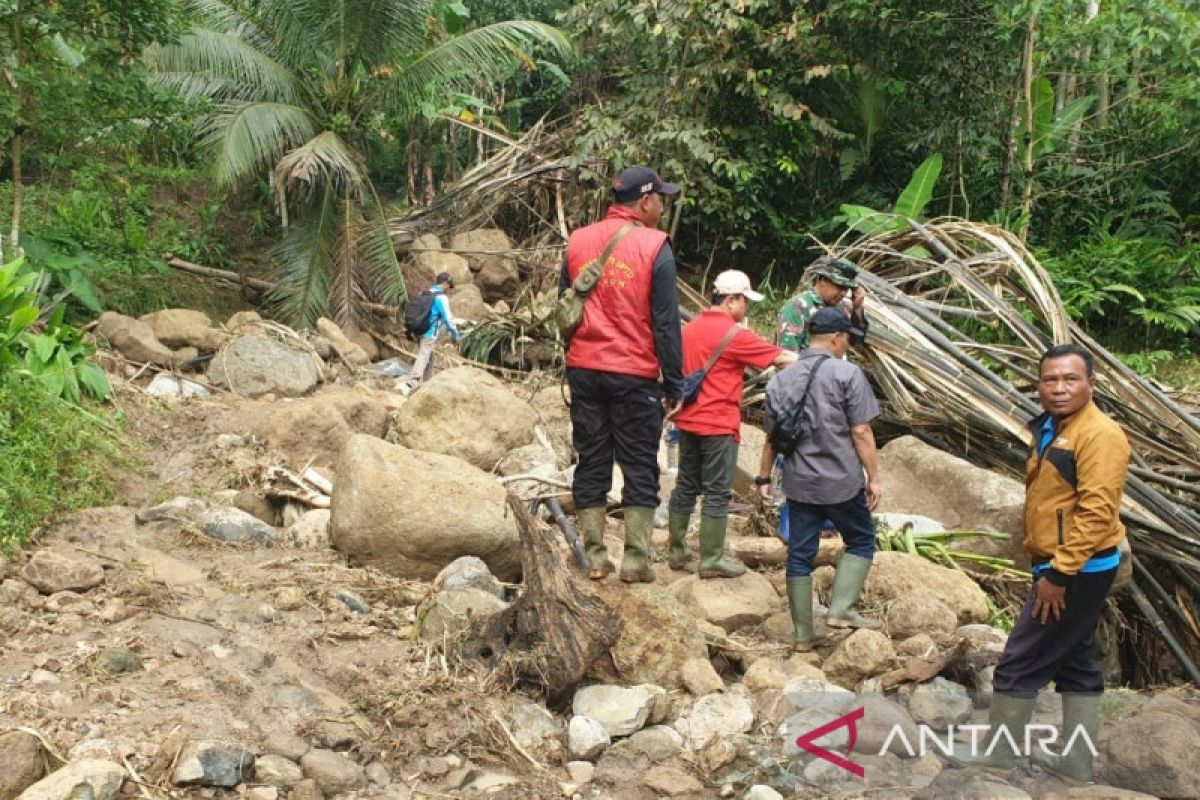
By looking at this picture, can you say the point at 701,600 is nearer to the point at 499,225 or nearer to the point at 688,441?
the point at 688,441

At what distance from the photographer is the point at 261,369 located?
33.2 feet

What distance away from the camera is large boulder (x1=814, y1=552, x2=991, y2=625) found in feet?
19.7

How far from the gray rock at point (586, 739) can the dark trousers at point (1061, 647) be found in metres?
1.55

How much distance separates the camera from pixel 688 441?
19.3 feet

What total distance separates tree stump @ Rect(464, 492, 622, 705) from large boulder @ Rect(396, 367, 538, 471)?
3.40 meters

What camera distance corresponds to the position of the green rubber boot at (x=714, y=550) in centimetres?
579

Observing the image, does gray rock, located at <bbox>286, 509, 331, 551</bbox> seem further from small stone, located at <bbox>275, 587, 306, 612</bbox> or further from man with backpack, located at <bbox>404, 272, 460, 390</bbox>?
man with backpack, located at <bbox>404, 272, 460, 390</bbox>

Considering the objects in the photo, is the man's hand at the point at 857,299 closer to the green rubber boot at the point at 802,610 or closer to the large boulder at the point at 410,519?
the green rubber boot at the point at 802,610

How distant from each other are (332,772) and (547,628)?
1.11m

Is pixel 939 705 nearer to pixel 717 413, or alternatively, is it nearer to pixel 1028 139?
pixel 717 413

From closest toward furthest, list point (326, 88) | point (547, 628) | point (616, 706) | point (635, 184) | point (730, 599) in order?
point (616, 706) < point (547, 628) < point (635, 184) < point (730, 599) < point (326, 88)

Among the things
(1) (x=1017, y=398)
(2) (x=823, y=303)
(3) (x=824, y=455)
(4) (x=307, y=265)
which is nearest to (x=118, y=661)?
(3) (x=824, y=455)

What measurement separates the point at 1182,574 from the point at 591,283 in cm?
470

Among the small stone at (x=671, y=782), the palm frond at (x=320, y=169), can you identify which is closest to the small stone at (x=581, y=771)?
the small stone at (x=671, y=782)
